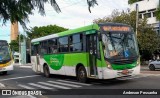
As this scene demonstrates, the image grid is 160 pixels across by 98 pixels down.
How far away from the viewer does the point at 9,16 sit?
4273 millimetres

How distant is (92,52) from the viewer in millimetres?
14695

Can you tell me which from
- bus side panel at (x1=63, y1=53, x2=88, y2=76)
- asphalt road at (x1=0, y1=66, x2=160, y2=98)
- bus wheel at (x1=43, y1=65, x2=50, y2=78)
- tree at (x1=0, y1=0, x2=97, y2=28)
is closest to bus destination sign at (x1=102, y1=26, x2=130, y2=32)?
bus side panel at (x1=63, y1=53, x2=88, y2=76)

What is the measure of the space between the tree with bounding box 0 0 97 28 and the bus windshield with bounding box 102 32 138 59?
9.88 m

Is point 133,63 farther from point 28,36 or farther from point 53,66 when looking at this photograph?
point 28,36

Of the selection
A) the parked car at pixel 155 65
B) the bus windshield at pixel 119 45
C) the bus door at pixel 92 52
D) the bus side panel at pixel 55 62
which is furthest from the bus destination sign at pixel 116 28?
the parked car at pixel 155 65

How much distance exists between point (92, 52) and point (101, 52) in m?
0.81

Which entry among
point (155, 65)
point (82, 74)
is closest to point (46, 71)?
point (82, 74)

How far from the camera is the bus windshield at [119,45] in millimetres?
14086

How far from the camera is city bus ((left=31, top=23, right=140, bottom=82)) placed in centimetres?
1395

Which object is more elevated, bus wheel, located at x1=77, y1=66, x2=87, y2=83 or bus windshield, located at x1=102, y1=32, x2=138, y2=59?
bus windshield, located at x1=102, y1=32, x2=138, y2=59

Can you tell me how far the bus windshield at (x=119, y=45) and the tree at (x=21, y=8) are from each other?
389 inches

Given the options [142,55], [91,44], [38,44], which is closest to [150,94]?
[91,44]

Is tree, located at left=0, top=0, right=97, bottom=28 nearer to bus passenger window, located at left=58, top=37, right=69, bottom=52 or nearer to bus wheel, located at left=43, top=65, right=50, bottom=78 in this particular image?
bus passenger window, located at left=58, top=37, right=69, bottom=52

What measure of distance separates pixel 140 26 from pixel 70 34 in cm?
2840
